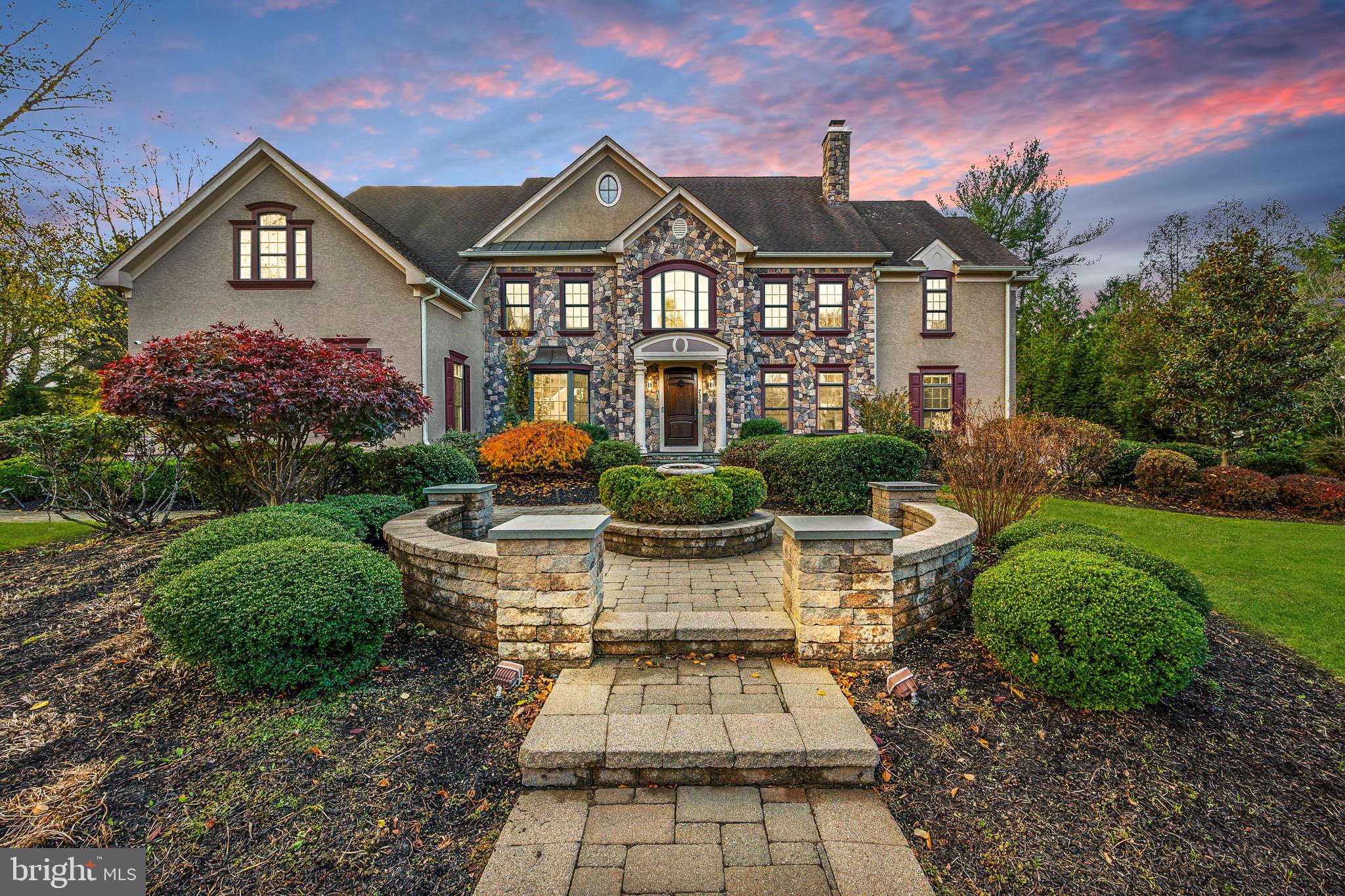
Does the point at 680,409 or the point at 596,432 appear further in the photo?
the point at 680,409

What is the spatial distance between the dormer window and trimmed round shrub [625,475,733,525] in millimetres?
11462

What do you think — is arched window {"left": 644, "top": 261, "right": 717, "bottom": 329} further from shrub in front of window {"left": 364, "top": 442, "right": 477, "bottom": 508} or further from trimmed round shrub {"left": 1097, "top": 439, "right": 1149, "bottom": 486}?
trimmed round shrub {"left": 1097, "top": 439, "right": 1149, "bottom": 486}

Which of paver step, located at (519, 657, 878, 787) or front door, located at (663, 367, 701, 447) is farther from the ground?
front door, located at (663, 367, 701, 447)

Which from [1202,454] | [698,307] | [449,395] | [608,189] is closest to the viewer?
[1202,454]

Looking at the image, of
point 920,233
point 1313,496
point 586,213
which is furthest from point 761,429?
point 1313,496

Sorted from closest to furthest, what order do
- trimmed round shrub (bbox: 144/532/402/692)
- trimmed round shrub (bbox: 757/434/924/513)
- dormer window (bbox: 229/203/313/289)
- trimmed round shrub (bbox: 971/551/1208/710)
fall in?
1. trimmed round shrub (bbox: 971/551/1208/710)
2. trimmed round shrub (bbox: 144/532/402/692)
3. trimmed round shrub (bbox: 757/434/924/513)
4. dormer window (bbox: 229/203/313/289)

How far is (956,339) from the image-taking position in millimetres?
16547

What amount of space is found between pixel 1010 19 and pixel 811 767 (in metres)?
10.8

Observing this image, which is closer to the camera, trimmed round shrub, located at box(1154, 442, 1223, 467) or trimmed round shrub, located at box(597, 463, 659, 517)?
trimmed round shrub, located at box(597, 463, 659, 517)

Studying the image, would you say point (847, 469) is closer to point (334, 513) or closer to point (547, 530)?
point (547, 530)

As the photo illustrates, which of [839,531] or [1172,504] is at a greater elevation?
[839,531]

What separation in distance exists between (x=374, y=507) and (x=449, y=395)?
8.47 meters

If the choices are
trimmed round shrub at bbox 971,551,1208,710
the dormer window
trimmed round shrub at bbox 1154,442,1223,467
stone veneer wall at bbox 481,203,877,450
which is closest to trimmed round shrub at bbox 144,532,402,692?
trimmed round shrub at bbox 971,551,1208,710

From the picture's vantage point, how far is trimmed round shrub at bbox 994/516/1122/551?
178 inches
